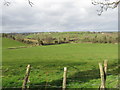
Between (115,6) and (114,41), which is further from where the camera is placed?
(114,41)

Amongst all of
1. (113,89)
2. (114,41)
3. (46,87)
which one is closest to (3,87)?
(46,87)

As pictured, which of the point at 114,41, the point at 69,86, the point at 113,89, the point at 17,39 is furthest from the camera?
the point at 17,39

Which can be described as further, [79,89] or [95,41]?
[95,41]

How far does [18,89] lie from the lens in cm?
1062

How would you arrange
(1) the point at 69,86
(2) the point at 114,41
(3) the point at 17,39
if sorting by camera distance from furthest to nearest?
1. (3) the point at 17,39
2. (2) the point at 114,41
3. (1) the point at 69,86

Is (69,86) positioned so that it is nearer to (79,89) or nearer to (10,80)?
(79,89)

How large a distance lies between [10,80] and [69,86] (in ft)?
16.3

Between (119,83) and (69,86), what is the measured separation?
3.29 m

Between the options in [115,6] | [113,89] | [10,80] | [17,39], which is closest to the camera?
[113,89]

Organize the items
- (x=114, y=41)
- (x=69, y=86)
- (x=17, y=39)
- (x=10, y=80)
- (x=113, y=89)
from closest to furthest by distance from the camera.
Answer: (x=113, y=89), (x=69, y=86), (x=10, y=80), (x=114, y=41), (x=17, y=39)

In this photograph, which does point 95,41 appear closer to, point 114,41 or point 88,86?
point 114,41

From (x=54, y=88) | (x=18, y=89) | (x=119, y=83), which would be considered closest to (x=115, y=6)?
(x=119, y=83)

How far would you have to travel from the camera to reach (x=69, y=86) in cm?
1112

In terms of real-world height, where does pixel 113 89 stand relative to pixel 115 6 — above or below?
below
